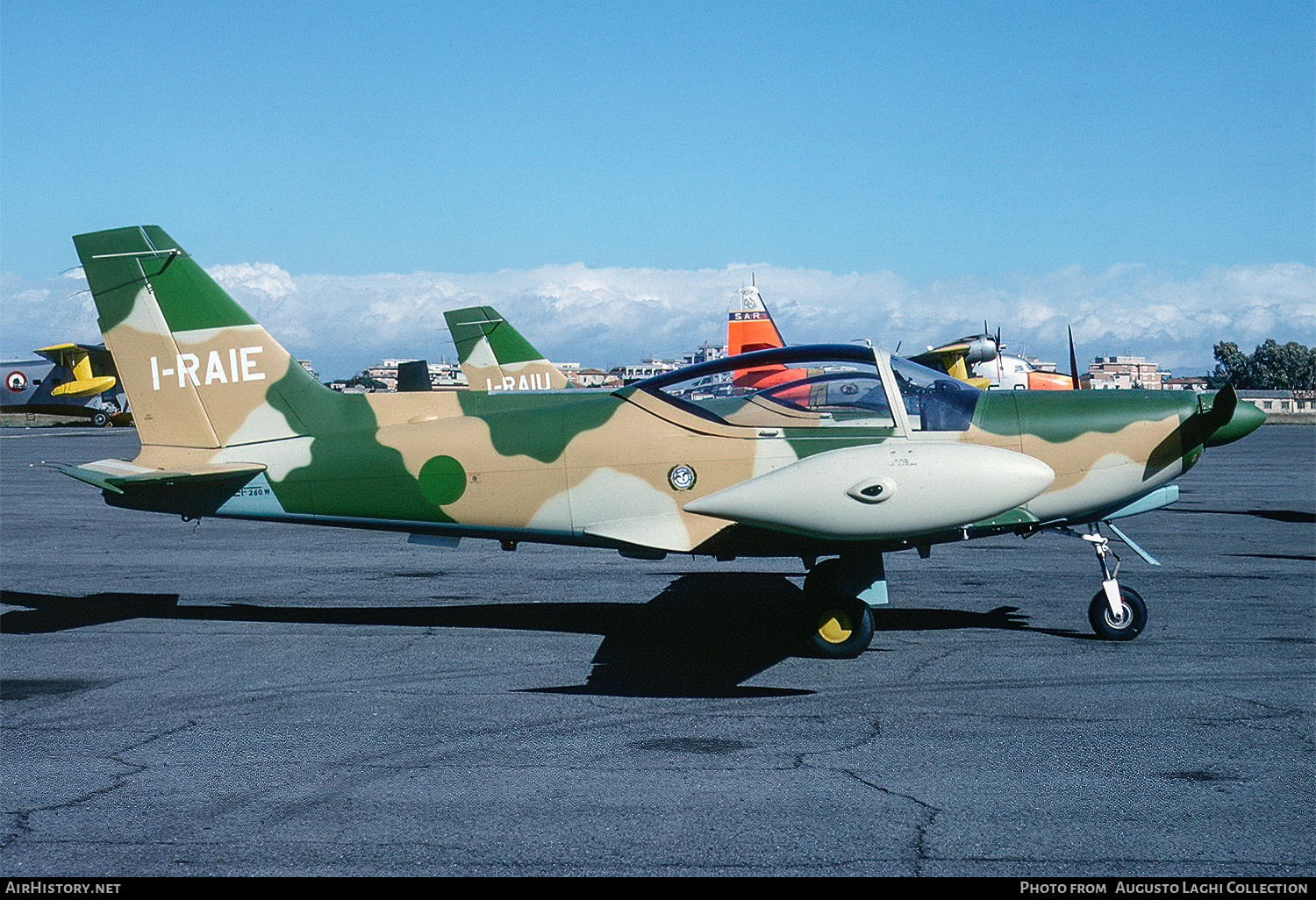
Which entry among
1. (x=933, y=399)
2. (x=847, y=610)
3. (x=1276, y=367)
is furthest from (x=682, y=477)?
(x=1276, y=367)

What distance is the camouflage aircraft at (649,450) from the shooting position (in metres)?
7.27

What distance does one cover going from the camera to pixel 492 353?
802 inches

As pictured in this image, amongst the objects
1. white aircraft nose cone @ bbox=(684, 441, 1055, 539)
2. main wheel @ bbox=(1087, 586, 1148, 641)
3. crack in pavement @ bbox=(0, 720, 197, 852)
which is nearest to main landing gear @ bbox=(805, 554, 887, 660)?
white aircraft nose cone @ bbox=(684, 441, 1055, 539)

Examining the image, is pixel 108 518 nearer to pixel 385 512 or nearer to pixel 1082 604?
pixel 385 512

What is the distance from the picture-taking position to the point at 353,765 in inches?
206

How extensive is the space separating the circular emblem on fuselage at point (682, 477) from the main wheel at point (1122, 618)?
3.00m

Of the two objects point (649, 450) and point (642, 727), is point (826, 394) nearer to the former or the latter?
point (649, 450)

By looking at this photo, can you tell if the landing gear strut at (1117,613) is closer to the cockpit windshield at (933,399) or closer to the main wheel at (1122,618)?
the main wheel at (1122,618)

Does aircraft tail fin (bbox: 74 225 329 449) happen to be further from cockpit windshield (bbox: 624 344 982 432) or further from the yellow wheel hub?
the yellow wheel hub

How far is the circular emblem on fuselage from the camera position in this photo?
7367 mm

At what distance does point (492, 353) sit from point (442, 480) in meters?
12.9
